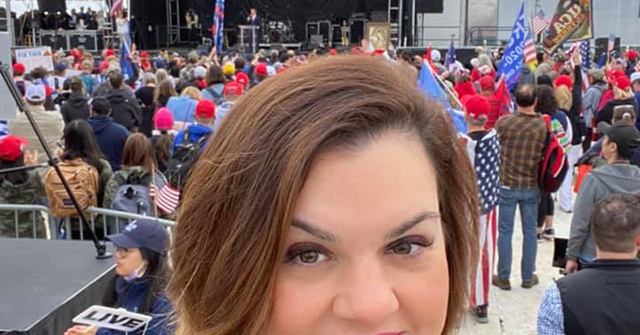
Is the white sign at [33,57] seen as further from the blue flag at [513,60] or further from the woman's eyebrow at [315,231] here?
the woman's eyebrow at [315,231]

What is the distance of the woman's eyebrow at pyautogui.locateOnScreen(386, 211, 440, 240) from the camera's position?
0.94 m

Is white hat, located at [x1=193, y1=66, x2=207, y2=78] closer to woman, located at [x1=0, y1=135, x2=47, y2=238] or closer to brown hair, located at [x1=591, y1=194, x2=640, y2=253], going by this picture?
woman, located at [x1=0, y1=135, x2=47, y2=238]

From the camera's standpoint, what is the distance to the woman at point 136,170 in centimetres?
493

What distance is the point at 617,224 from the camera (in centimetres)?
317

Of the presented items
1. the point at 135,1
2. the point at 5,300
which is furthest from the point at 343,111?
the point at 135,1

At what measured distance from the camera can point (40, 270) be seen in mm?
3344

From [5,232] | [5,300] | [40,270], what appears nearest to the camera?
[5,300]

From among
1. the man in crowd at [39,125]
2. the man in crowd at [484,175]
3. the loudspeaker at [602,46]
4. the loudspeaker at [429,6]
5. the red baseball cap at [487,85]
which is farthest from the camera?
the loudspeaker at [429,6]

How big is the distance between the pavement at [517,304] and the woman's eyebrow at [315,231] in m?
3.80

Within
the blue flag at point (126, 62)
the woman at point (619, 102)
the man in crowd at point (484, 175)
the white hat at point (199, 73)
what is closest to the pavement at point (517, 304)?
the man in crowd at point (484, 175)

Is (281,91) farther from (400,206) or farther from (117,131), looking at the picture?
(117,131)

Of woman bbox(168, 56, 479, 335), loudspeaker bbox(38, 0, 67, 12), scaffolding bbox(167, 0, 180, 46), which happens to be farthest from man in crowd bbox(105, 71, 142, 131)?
scaffolding bbox(167, 0, 180, 46)

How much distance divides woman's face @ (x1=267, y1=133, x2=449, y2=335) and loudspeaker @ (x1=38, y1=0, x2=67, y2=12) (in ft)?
98.2

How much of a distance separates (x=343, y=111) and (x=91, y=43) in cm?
2577
